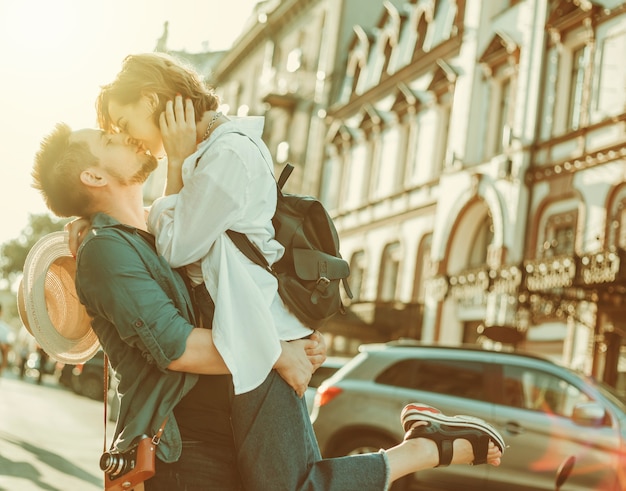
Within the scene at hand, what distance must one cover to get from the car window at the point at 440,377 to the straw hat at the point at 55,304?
7.51 m

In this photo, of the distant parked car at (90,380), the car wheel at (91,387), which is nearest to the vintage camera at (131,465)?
the distant parked car at (90,380)

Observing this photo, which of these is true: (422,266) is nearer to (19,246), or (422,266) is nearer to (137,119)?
(137,119)

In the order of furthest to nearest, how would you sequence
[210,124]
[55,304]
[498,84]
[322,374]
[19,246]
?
[19,246]
[498,84]
[322,374]
[55,304]
[210,124]

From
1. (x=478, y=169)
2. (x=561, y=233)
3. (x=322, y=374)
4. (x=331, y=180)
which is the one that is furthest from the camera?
(x=331, y=180)

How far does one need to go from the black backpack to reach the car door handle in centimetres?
721

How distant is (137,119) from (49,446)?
10.6 metres

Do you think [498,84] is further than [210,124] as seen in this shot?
Yes

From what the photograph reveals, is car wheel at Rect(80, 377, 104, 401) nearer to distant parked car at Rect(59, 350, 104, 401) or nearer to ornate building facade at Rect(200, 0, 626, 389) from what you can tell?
distant parked car at Rect(59, 350, 104, 401)

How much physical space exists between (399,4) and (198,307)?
35.3 meters

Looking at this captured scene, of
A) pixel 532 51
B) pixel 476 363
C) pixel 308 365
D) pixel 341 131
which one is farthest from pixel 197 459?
pixel 341 131

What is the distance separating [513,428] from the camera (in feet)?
31.7

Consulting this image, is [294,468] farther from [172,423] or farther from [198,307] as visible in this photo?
[198,307]

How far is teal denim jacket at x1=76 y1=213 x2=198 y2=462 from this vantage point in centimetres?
251

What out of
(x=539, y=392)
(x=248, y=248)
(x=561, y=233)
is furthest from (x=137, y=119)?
(x=561, y=233)
